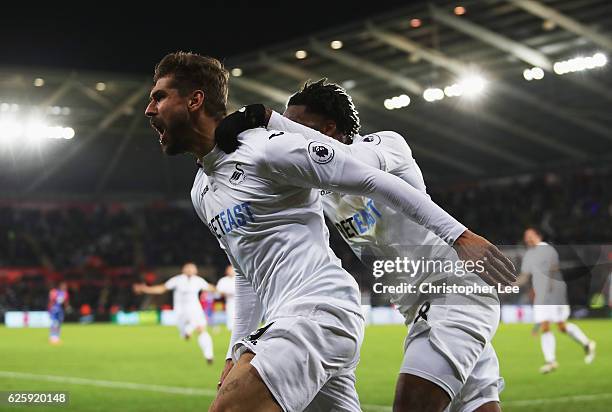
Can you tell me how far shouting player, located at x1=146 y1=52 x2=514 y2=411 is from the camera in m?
3.18

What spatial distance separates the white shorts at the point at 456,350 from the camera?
13.9 feet

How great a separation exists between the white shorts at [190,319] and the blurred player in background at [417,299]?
13.8 meters

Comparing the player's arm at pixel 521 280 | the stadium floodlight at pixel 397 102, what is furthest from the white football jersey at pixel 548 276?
the stadium floodlight at pixel 397 102

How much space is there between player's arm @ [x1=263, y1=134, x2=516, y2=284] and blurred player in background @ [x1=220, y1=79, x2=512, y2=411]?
0.68 metres

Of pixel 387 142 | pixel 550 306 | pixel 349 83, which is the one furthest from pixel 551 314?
pixel 349 83

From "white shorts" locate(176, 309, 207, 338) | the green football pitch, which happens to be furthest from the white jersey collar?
"white shorts" locate(176, 309, 207, 338)

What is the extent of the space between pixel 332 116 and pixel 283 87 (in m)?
29.2

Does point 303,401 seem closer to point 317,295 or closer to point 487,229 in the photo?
point 317,295

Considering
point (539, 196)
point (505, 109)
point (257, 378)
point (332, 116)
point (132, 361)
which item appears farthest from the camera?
point (539, 196)

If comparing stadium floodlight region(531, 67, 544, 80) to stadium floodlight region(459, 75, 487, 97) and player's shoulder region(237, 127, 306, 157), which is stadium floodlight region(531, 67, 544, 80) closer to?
stadium floodlight region(459, 75, 487, 97)

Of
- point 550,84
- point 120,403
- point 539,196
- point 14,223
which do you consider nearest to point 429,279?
point 120,403

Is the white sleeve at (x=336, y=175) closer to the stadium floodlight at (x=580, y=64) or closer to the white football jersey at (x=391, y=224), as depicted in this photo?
the white football jersey at (x=391, y=224)

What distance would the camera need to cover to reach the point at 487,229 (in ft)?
134

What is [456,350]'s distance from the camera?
168 inches
